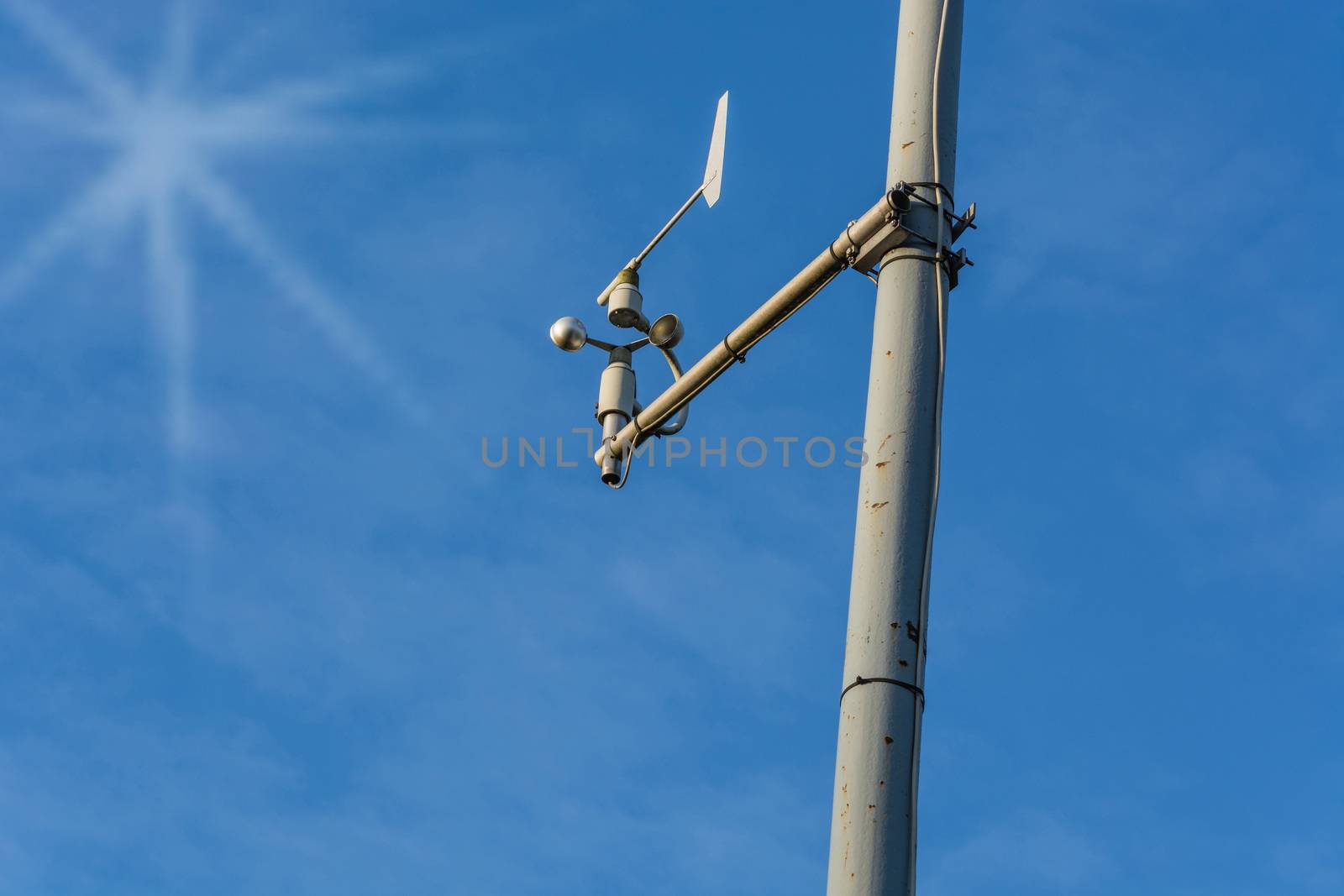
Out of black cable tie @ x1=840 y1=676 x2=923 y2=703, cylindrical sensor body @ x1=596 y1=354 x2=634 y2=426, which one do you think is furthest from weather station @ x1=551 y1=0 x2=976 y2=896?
cylindrical sensor body @ x1=596 y1=354 x2=634 y2=426

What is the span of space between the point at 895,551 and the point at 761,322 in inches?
71.0

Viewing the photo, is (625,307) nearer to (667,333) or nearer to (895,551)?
(667,333)

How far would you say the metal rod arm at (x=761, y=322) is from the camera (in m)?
6.31

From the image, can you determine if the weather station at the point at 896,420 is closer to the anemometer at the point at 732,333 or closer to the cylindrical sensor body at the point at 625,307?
the anemometer at the point at 732,333

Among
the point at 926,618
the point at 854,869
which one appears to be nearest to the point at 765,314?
the point at 926,618

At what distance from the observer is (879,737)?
518cm

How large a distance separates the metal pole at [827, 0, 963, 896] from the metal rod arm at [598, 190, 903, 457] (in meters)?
0.15

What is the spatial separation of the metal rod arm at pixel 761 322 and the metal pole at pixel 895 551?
0.49 feet

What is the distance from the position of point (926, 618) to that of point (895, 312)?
1.26 meters

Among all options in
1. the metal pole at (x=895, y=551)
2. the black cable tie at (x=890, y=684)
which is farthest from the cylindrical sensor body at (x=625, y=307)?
the black cable tie at (x=890, y=684)

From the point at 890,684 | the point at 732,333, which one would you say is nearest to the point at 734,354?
the point at 732,333

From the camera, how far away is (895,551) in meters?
5.50

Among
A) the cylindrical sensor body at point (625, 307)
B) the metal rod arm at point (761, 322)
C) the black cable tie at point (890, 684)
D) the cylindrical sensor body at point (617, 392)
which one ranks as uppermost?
the cylindrical sensor body at point (625, 307)

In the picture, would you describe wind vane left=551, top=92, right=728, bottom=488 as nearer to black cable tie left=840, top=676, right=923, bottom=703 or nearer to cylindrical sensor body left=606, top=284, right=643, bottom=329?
cylindrical sensor body left=606, top=284, right=643, bottom=329
